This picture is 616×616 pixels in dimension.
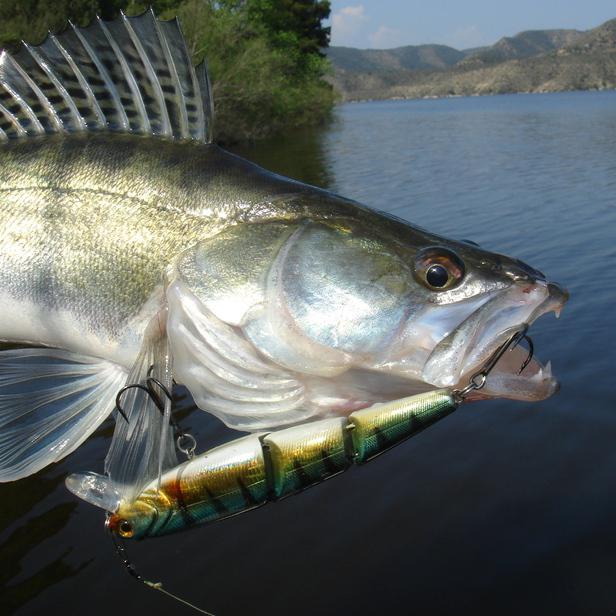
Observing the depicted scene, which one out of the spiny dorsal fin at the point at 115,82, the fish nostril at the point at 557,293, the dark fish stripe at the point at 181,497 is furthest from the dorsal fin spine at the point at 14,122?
the fish nostril at the point at 557,293

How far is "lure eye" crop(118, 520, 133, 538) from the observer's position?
2.04 meters

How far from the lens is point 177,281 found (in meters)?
2.32

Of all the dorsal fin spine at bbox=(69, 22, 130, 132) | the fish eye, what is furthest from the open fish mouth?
the dorsal fin spine at bbox=(69, 22, 130, 132)

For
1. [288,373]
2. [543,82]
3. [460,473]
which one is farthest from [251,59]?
[543,82]

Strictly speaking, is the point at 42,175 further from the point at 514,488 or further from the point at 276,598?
the point at 514,488

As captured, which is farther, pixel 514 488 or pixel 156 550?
pixel 514 488

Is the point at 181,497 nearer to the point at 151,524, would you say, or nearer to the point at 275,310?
the point at 151,524

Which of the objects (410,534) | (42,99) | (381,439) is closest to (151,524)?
(381,439)

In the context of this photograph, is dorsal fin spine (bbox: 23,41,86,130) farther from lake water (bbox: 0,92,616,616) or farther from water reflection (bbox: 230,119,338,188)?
water reflection (bbox: 230,119,338,188)

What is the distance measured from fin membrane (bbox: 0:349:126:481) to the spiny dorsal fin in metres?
0.90

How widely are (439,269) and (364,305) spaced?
0.26 m

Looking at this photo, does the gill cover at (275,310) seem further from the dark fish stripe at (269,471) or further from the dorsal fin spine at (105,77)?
the dorsal fin spine at (105,77)

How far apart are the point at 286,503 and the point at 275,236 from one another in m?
3.40

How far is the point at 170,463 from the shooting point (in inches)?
86.4
